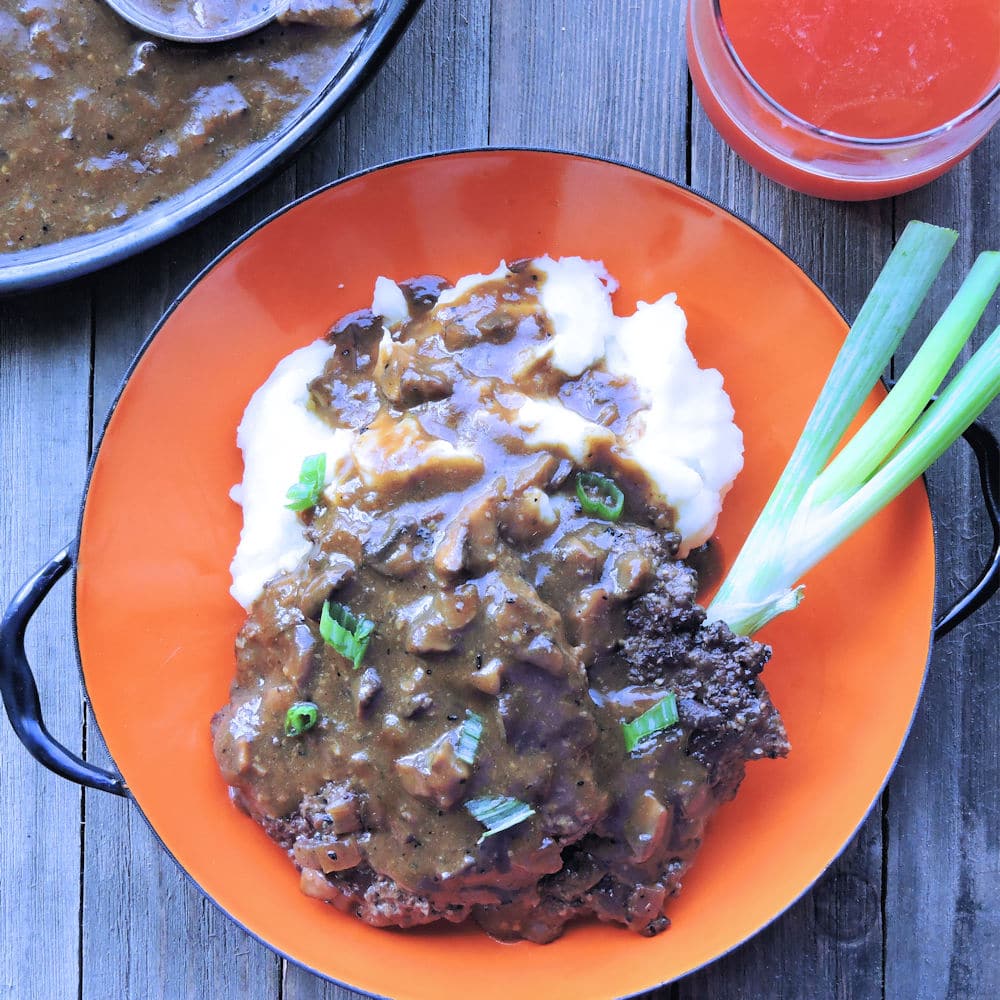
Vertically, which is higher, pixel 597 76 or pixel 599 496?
pixel 597 76

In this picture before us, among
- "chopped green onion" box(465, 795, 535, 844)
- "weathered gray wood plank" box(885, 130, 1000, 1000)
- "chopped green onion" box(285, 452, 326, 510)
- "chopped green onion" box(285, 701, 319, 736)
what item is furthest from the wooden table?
"chopped green onion" box(465, 795, 535, 844)

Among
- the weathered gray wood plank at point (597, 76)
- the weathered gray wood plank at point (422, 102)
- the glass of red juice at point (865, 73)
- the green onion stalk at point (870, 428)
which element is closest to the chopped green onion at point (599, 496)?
the green onion stalk at point (870, 428)

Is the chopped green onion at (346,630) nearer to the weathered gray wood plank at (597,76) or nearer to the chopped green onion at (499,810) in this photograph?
the chopped green onion at (499,810)

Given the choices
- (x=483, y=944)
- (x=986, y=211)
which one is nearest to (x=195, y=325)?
(x=483, y=944)

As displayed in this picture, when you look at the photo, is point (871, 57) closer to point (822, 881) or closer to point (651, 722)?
point (651, 722)

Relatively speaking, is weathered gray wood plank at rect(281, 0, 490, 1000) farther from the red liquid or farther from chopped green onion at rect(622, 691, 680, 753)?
chopped green onion at rect(622, 691, 680, 753)

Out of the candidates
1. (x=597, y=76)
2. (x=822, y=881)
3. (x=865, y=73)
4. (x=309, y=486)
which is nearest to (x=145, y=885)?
(x=309, y=486)

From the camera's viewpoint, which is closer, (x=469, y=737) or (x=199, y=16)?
(x=469, y=737)
